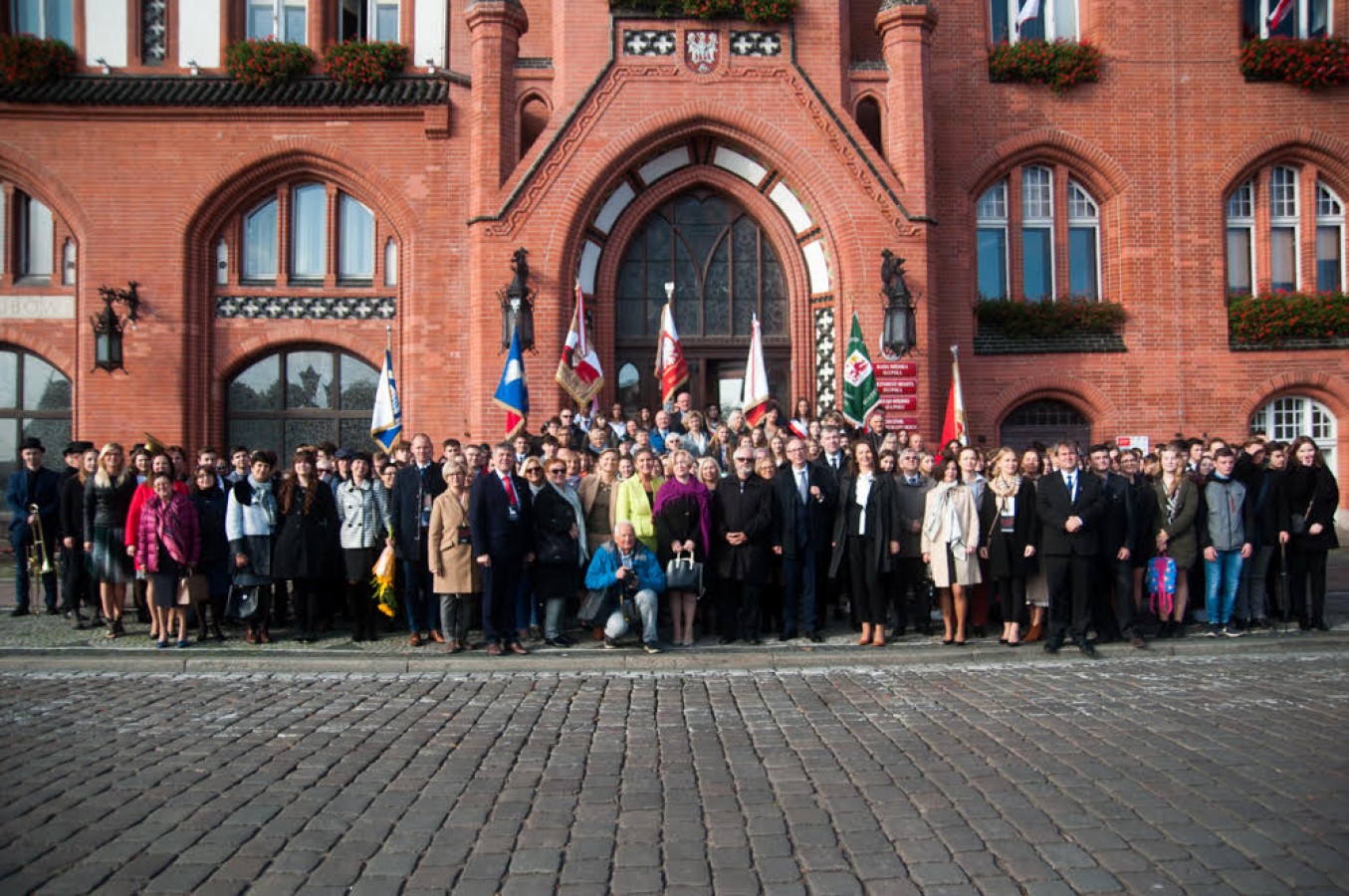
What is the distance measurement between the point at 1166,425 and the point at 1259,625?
8537 millimetres

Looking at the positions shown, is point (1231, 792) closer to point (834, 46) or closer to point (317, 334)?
point (834, 46)

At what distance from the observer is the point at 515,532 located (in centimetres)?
A: 976

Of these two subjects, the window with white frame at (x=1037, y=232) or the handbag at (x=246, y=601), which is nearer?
the handbag at (x=246, y=601)

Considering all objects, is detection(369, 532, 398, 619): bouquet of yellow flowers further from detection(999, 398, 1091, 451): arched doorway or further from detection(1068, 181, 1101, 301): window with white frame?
→ detection(1068, 181, 1101, 301): window with white frame

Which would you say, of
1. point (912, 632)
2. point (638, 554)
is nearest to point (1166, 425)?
point (912, 632)

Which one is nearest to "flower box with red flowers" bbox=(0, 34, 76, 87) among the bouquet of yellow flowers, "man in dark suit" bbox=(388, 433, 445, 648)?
"man in dark suit" bbox=(388, 433, 445, 648)

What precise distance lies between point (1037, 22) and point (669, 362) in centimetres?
1053

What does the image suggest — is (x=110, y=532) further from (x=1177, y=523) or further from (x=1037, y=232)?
(x=1037, y=232)

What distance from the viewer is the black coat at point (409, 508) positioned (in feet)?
33.1

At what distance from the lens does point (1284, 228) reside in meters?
19.3

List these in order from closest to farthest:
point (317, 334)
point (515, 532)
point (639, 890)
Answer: point (639, 890)
point (515, 532)
point (317, 334)

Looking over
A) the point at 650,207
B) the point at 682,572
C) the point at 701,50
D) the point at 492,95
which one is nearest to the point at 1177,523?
the point at 682,572

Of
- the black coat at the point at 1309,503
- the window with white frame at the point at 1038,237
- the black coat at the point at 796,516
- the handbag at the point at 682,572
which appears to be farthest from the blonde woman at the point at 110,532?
the window with white frame at the point at 1038,237

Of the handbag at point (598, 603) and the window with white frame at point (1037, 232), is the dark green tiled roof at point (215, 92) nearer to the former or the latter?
Answer: the window with white frame at point (1037, 232)
